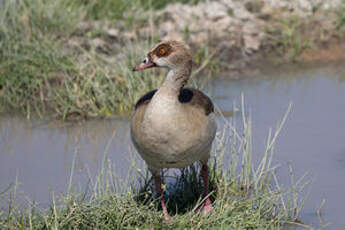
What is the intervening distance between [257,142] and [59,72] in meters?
2.98

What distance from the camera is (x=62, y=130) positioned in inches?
290

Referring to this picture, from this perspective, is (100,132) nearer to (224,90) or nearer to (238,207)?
(224,90)

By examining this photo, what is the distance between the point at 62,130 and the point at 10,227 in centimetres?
302

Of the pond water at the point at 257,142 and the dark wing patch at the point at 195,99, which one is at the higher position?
the dark wing patch at the point at 195,99

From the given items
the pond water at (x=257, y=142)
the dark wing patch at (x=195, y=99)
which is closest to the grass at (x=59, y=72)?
the pond water at (x=257, y=142)

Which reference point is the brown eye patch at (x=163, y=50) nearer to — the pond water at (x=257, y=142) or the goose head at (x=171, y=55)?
the goose head at (x=171, y=55)

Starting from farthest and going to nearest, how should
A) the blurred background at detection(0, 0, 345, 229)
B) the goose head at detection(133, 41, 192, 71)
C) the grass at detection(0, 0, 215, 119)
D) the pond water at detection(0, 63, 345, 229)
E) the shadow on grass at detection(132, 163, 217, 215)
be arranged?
the grass at detection(0, 0, 215, 119) < the blurred background at detection(0, 0, 345, 229) < the pond water at detection(0, 63, 345, 229) < the shadow on grass at detection(132, 163, 217, 215) < the goose head at detection(133, 41, 192, 71)

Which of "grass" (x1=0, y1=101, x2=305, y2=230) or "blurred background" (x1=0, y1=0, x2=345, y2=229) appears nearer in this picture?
"grass" (x1=0, y1=101, x2=305, y2=230)

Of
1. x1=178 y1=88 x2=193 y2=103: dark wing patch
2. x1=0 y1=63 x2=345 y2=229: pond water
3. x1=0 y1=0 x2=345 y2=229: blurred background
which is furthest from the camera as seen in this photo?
x1=0 y1=0 x2=345 y2=229: blurred background

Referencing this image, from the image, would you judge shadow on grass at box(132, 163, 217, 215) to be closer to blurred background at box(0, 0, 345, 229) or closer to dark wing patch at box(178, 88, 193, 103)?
blurred background at box(0, 0, 345, 229)

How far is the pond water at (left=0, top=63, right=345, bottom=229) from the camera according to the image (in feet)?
18.4

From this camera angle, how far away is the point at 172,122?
4.55 metres

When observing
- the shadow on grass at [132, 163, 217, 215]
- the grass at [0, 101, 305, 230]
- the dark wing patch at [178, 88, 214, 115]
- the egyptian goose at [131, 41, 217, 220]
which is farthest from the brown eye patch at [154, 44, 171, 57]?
the shadow on grass at [132, 163, 217, 215]

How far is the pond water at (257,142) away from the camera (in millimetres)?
5605
